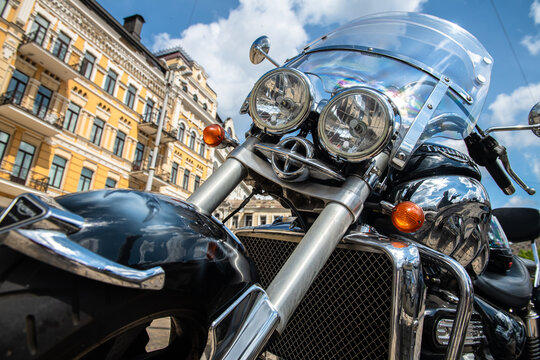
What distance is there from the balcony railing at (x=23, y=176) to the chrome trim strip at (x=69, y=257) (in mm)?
14679

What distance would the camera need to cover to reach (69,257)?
2.07 ft

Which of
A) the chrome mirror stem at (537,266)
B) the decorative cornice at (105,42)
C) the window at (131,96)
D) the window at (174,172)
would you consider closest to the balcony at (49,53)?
the decorative cornice at (105,42)

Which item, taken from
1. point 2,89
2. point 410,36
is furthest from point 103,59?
point 410,36

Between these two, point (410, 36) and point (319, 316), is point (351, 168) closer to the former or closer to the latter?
point (319, 316)

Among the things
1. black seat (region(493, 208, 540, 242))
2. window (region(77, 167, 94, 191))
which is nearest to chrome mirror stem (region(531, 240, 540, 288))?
black seat (region(493, 208, 540, 242))

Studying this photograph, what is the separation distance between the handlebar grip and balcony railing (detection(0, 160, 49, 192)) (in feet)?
48.4

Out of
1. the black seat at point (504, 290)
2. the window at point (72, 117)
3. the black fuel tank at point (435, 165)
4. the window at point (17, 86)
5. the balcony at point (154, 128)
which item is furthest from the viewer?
the balcony at point (154, 128)

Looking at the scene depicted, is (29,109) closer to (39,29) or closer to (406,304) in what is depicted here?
(39,29)

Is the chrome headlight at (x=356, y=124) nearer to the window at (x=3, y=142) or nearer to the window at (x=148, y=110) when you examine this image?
the window at (x=3, y=142)

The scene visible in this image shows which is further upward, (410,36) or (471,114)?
(410,36)

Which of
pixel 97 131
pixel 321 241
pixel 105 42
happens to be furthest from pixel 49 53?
pixel 321 241

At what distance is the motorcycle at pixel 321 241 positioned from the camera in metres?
0.67

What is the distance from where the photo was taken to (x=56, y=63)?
45.6ft

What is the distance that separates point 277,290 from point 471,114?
1.37 metres
